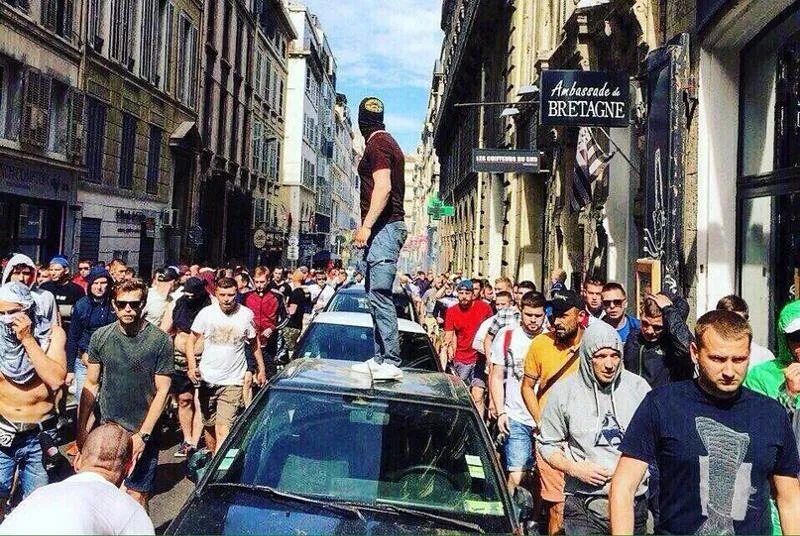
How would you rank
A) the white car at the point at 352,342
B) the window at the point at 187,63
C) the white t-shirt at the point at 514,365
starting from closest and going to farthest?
1. the white t-shirt at the point at 514,365
2. the white car at the point at 352,342
3. the window at the point at 187,63

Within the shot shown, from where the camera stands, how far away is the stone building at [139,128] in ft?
68.1

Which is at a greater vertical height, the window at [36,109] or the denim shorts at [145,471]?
the window at [36,109]

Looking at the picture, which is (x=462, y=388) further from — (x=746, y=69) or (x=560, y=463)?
(x=746, y=69)

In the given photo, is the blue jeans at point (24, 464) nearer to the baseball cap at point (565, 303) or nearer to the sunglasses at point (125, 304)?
the sunglasses at point (125, 304)

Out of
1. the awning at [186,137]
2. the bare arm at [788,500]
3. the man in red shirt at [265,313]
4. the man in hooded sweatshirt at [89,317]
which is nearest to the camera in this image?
the bare arm at [788,500]

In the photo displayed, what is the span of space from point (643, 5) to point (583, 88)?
1466 mm

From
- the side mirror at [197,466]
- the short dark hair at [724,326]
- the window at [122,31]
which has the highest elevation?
the window at [122,31]

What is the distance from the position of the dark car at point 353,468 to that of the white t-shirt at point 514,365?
83.7 inches

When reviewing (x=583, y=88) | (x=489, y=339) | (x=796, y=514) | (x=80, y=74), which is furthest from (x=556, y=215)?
(x=796, y=514)

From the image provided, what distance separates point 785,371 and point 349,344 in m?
4.41

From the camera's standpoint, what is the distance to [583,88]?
10.7m

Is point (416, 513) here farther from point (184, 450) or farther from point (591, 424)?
point (184, 450)

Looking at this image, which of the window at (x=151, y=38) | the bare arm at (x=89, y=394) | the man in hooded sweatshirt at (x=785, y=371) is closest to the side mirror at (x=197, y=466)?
the bare arm at (x=89, y=394)

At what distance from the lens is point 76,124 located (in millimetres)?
19328
